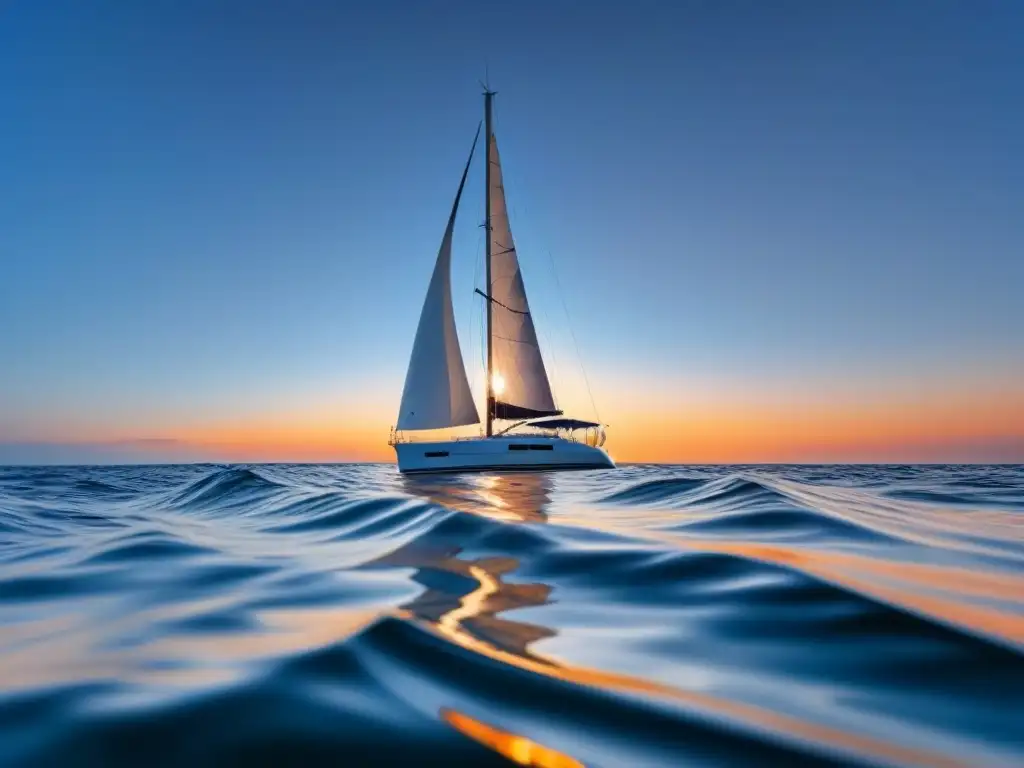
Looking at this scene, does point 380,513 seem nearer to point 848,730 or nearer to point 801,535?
point 801,535

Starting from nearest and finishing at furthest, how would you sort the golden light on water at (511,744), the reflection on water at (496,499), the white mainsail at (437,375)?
the golden light on water at (511,744) < the reflection on water at (496,499) < the white mainsail at (437,375)

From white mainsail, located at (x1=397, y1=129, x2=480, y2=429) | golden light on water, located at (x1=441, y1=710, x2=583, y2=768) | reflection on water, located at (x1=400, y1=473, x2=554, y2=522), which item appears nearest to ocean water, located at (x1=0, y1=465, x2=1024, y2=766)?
golden light on water, located at (x1=441, y1=710, x2=583, y2=768)

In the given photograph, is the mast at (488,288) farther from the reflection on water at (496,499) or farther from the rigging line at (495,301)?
the reflection on water at (496,499)

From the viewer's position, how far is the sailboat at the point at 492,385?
1144 inches

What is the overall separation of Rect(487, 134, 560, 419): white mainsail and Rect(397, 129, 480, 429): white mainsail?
3.05m

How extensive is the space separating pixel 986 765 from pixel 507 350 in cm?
3355

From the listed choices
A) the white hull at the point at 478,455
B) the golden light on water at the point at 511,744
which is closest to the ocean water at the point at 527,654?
the golden light on water at the point at 511,744

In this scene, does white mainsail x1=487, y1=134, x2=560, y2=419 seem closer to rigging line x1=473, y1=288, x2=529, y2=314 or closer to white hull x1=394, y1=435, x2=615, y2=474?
rigging line x1=473, y1=288, x2=529, y2=314

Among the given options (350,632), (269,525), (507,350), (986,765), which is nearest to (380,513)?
(269,525)

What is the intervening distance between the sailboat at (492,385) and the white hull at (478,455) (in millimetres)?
49

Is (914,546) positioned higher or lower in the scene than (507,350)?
lower

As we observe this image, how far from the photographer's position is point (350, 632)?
257 cm

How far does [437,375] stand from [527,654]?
94.8ft

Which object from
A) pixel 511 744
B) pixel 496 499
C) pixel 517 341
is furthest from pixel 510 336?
pixel 511 744
